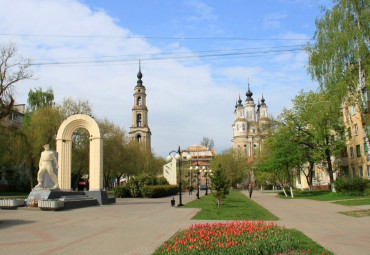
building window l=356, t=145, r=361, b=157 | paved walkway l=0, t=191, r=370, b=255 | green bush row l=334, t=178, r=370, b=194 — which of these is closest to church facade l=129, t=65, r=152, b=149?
building window l=356, t=145, r=361, b=157

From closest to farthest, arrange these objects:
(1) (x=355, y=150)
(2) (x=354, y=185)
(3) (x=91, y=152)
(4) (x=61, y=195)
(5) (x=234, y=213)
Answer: (5) (x=234, y=213) < (4) (x=61, y=195) < (3) (x=91, y=152) < (2) (x=354, y=185) < (1) (x=355, y=150)

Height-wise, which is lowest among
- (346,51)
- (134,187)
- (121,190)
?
(121,190)

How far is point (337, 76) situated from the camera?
23.0 m

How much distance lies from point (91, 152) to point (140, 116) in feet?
212

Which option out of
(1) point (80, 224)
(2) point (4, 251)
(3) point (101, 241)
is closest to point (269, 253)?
(3) point (101, 241)

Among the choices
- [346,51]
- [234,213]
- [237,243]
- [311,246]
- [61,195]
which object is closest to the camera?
[237,243]

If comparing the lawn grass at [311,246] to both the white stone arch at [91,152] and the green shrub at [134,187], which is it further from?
the green shrub at [134,187]

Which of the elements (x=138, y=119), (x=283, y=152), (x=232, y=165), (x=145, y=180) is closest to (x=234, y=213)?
(x=283, y=152)

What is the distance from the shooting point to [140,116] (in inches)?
3617

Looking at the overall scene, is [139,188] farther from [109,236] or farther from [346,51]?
[109,236]

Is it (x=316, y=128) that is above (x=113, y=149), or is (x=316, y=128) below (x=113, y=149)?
above

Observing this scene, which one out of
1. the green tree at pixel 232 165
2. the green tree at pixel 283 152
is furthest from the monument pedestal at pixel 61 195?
the green tree at pixel 232 165

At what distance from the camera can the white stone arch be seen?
2694 centimetres

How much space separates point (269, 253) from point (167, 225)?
688cm
